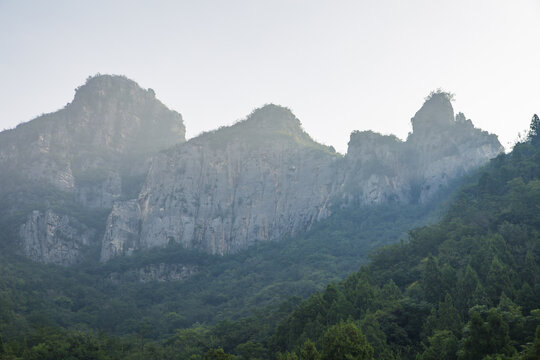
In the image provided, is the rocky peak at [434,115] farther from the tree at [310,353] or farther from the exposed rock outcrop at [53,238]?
the tree at [310,353]

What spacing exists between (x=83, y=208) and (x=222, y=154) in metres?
35.7

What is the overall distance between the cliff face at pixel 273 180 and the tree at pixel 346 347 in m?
66.9

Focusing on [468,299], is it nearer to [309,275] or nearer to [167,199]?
[309,275]

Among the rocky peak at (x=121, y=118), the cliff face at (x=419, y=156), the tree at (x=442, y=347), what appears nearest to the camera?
the tree at (x=442, y=347)

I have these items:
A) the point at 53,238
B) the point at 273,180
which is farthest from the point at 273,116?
the point at 53,238

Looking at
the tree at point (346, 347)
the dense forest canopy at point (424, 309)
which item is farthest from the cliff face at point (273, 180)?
the tree at point (346, 347)

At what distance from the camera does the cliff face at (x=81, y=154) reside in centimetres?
10331

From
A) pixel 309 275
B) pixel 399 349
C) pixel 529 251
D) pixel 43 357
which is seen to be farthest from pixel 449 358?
pixel 309 275

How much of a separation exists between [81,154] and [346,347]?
375ft

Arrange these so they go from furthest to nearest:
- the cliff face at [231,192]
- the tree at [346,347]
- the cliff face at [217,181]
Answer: the cliff face at [231,192], the cliff face at [217,181], the tree at [346,347]

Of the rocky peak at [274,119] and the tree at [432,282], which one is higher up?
the rocky peak at [274,119]

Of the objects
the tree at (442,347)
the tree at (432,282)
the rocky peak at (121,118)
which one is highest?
the rocky peak at (121,118)

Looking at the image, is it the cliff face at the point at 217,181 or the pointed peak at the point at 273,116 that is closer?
the cliff face at the point at 217,181

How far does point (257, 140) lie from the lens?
380 ft
